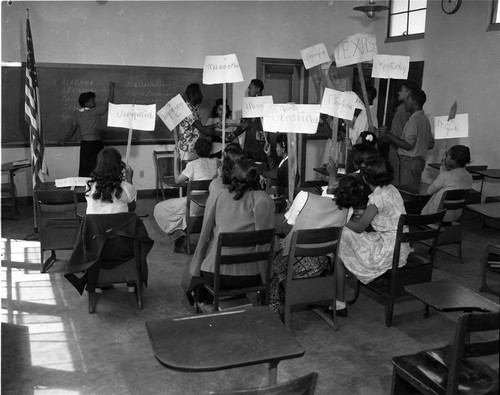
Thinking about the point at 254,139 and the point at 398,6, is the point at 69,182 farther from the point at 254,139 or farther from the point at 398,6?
the point at 398,6

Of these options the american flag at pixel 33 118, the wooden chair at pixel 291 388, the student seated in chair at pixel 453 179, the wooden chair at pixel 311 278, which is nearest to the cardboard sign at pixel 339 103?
the student seated in chair at pixel 453 179

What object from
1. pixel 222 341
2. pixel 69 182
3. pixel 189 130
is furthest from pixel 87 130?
pixel 222 341

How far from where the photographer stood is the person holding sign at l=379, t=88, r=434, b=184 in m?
6.10

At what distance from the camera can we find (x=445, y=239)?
15.9 ft

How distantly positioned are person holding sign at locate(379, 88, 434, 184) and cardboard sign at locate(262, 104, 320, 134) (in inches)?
83.8

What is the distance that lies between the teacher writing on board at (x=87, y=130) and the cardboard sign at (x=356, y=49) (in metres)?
3.01

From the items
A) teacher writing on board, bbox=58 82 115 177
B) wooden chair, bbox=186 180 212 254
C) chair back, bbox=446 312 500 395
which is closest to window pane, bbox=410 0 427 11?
teacher writing on board, bbox=58 82 115 177

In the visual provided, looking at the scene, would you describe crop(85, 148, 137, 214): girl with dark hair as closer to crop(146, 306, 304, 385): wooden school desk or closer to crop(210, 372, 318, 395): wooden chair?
crop(146, 306, 304, 385): wooden school desk

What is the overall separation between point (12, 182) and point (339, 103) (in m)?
3.98

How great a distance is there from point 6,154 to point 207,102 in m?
2.78

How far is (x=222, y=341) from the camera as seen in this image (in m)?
2.06

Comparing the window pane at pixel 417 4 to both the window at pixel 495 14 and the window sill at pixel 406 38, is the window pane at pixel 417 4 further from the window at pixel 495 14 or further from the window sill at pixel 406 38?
the window at pixel 495 14

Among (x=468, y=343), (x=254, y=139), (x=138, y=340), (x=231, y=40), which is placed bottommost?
(x=138, y=340)

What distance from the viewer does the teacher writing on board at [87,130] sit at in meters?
6.62
